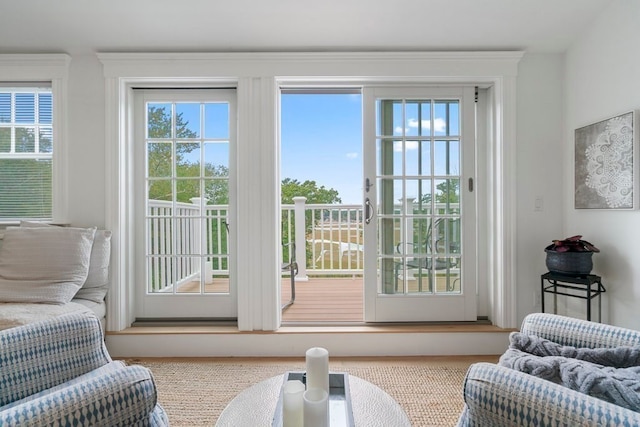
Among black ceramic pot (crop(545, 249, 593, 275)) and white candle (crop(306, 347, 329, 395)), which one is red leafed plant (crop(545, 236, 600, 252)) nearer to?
black ceramic pot (crop(545, 249, 593, 275))

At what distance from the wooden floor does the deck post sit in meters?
0.13

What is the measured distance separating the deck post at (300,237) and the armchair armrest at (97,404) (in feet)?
10.6

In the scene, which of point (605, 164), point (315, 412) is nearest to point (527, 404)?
point (315, 412)

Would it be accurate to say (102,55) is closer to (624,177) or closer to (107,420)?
(107,420)

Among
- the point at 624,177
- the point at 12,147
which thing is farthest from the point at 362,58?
the point at 12,147

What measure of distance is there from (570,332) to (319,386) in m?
1.03

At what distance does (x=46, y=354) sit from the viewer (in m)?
1.22

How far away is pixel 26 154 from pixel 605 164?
4.11 metres

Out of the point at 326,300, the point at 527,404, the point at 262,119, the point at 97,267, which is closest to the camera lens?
the point at 527,404

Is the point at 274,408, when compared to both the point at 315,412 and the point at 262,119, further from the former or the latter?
the point at 262,119

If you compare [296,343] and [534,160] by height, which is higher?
[534,160]

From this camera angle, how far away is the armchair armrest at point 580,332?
120cm

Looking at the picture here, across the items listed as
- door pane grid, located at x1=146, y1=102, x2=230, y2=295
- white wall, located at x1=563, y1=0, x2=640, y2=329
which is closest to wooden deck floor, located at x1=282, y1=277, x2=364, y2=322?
door pane grid, located at x1=146, y1=102, x2=230, y2=295

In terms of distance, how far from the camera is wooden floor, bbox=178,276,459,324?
104 inches
